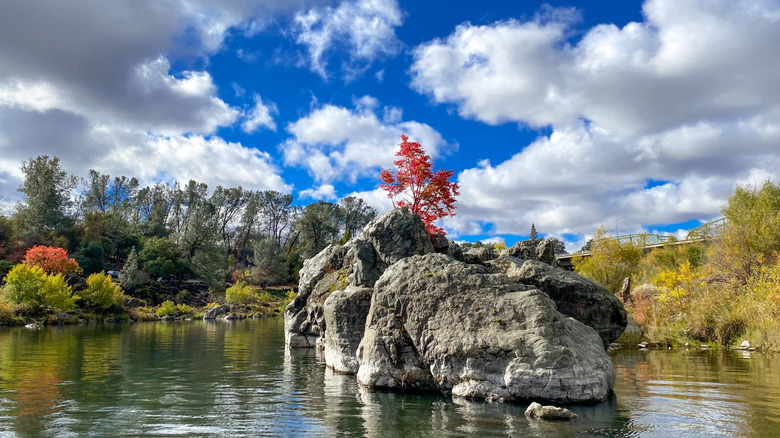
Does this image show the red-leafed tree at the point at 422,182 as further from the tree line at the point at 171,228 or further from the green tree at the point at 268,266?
the green tree at the point at 268,266

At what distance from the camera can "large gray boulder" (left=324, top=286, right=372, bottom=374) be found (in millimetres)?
20203

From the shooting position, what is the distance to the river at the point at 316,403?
37.6 feet

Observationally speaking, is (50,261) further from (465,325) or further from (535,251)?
(465,325)

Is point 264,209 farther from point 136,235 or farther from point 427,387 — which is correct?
point 427,387

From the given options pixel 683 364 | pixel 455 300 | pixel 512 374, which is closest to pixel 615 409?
pixel 512 374

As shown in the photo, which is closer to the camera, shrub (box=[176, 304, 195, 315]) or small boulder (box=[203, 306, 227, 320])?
small boulder (box=[203, 306, 227, 320])

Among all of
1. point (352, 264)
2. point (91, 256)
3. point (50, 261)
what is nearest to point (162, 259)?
point (91, 256)

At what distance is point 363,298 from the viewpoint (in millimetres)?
20453

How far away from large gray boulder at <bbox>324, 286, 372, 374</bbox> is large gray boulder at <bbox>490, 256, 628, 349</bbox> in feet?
19.9

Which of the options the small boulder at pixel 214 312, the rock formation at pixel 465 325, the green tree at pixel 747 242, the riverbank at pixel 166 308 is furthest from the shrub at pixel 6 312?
the green tree at pixel 747 242

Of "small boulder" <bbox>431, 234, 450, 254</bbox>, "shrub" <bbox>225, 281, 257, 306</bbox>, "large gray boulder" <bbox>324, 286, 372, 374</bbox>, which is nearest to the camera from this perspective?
"large gray boulder" <bbox>324, 286, 372, 374</bbox>

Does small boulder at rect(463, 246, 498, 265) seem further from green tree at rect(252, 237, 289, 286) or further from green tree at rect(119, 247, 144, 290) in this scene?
green tree at rect(252, 237, 289, 286)


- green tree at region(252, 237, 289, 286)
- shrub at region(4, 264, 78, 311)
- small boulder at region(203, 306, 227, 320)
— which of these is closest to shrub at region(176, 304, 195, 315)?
small boulder at region(203, 306, 227, 320)

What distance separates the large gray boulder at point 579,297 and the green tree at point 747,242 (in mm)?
19406
